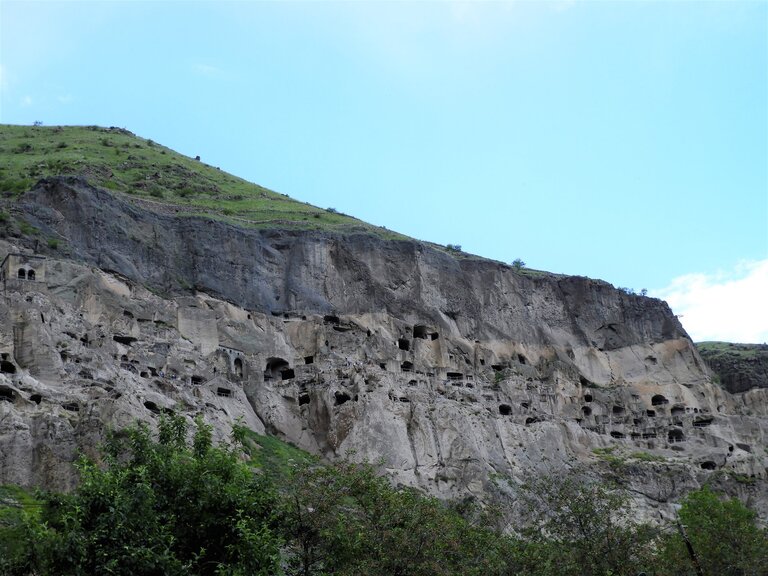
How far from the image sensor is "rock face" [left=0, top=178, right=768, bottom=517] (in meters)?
50.2

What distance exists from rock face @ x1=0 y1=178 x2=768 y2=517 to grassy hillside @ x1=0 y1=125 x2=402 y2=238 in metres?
8.25

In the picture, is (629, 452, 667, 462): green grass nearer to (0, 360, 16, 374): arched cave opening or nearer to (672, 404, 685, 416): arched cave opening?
(672, 404, 685, 416): arched cave opening

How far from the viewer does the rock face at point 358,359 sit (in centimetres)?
5025

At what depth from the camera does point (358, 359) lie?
217ft

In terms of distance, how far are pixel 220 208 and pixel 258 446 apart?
37562 mm

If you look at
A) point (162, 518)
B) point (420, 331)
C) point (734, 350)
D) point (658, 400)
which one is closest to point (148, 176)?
point (420, 331)

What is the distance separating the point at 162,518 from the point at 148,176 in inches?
2869

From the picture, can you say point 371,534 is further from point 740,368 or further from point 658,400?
point 740,368

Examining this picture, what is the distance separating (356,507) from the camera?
3412 cm

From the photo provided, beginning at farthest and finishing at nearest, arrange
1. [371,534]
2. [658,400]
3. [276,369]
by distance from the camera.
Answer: [658,400] → [276,369] → [371,534]

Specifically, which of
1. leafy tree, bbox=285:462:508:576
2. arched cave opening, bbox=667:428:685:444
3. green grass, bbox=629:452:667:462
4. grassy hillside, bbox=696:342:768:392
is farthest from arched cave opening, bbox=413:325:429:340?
leafy tree, bbox=285:462:508:576

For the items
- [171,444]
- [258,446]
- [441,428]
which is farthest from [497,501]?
[171,444]

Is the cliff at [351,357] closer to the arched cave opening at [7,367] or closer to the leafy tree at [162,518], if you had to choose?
the arched cave opening at [7,367]

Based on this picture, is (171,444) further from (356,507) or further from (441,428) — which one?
(441,428)
